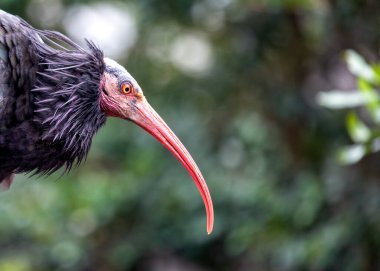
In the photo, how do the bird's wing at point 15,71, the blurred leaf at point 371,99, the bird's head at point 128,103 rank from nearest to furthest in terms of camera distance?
the bird's wing at point 15,71, the bird's head at point 128,103, the blurred leaf at point 371,99

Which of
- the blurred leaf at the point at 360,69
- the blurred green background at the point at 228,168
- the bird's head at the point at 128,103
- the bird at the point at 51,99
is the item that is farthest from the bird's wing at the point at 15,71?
the blurred green background at the point at 228,168

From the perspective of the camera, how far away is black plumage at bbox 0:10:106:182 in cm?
438

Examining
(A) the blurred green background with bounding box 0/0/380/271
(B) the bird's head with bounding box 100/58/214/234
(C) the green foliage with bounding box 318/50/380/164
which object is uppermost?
(C) the green foliage with bounding box 318/50/380/164

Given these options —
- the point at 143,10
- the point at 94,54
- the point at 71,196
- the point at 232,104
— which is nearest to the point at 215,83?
the point at 232,104

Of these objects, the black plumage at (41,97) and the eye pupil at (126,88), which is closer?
the black plumage at (41,97)

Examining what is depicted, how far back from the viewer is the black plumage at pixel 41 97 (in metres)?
4.38

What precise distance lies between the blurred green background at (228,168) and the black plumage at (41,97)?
154 inches

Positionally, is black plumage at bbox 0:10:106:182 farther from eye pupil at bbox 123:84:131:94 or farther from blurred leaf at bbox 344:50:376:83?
blurred leaf at bbox 344:50:376:83

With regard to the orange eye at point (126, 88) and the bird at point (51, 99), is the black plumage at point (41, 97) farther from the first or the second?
the orange eye at point (126, 88)

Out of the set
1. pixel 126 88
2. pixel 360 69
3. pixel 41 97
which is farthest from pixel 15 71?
pixel 360 69

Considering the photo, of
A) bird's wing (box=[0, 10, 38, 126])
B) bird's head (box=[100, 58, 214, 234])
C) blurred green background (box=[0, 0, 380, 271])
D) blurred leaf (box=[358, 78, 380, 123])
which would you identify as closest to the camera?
bird's wing (box=[0, 10, 38, 126])

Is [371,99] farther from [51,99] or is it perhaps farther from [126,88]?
[51,99]

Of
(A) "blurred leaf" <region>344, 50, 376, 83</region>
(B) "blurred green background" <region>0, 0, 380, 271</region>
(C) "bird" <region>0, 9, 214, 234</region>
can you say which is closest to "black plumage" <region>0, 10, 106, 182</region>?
(C) "bird" <region>0, 9, 214, 234</region>

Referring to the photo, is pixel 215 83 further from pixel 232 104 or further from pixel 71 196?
pixel 71 196
